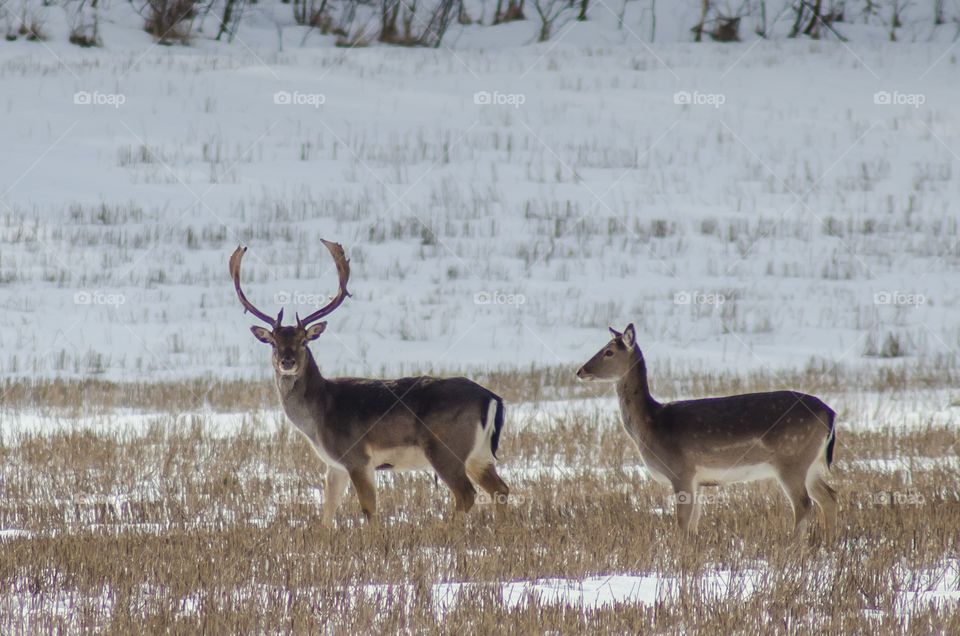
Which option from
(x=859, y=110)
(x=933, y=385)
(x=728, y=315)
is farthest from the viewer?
(x=859, y=110)

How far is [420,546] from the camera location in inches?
292

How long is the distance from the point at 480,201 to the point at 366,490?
17414 millimetres

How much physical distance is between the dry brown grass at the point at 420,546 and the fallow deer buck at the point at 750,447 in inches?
9.1

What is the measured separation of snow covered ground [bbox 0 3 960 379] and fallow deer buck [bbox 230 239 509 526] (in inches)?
263

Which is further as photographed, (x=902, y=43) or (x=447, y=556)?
(x=902, y=43)

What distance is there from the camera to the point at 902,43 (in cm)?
3675

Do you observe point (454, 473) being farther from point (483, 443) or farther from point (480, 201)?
point (480, 201)

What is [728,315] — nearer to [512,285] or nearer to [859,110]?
[512,285]

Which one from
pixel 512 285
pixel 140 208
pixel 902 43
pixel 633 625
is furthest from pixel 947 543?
pixel 902 43

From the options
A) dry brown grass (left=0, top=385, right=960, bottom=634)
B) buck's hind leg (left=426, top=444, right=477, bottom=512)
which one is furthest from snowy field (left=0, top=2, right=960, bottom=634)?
buck's hind leg (left=426, top=444, right=477, bottom=512)

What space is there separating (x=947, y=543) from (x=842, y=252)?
1665 cm

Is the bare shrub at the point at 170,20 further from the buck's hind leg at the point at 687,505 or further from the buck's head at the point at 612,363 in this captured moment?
the buck's hind leg at the point at 687,505

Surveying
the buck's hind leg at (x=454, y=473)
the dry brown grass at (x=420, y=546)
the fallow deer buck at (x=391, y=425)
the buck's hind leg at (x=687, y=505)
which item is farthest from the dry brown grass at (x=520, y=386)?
the buck's hind leg at (x=687, y=505)

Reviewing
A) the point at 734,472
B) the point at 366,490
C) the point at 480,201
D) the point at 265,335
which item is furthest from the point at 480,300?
the point at 734,472
